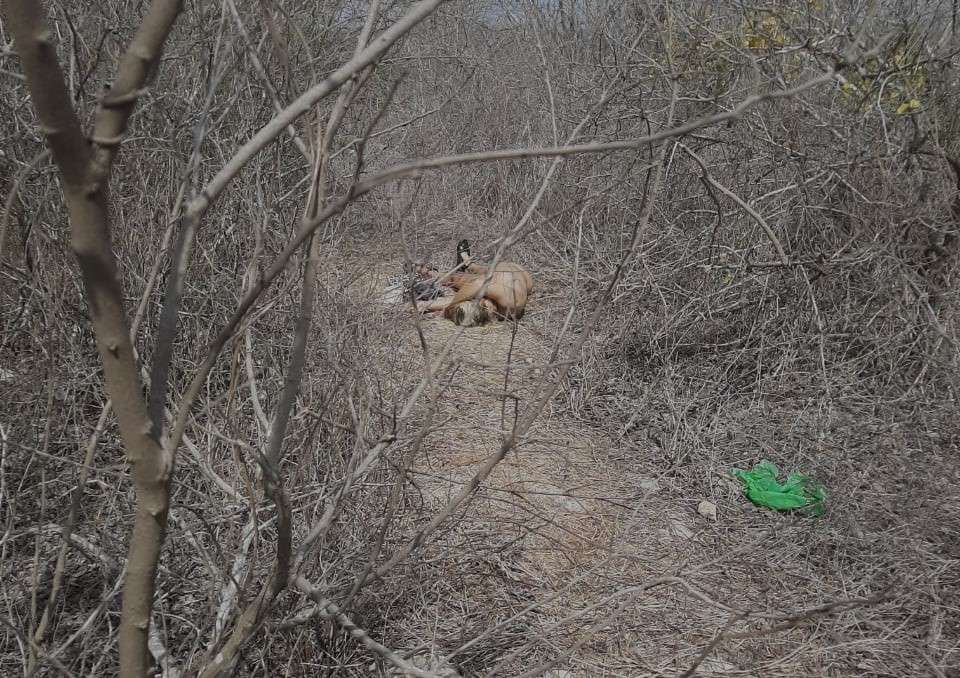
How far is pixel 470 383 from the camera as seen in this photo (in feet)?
12.2

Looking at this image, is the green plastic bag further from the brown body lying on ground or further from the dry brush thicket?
the brown body lying on ground

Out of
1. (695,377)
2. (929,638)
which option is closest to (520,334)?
(695,377)

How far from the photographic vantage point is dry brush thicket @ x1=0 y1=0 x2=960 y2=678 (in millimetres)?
1082

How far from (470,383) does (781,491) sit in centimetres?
162

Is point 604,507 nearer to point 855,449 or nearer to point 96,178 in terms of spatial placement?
point 855,449

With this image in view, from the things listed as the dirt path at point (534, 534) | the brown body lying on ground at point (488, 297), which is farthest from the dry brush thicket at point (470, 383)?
the brown body lying on ground at point (488, 297)

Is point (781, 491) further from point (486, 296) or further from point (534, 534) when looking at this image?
point (486, 296)

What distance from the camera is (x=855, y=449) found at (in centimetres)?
288

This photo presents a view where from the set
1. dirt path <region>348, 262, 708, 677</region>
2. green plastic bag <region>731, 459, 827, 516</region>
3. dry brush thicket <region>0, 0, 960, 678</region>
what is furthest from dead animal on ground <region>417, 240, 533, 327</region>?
green plastic bag <region>731, 459, 827, 516</region>

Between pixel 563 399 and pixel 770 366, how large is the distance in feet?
3.35

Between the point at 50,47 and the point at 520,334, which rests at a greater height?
the point at 50,47

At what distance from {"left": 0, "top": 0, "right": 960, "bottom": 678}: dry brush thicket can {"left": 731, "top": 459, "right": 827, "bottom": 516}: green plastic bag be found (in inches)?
2.5

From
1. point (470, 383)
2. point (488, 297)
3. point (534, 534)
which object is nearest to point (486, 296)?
point (488, 297)

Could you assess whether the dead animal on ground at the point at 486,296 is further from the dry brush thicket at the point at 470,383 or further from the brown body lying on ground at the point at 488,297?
the dry brush thicket at the point at 470,383
